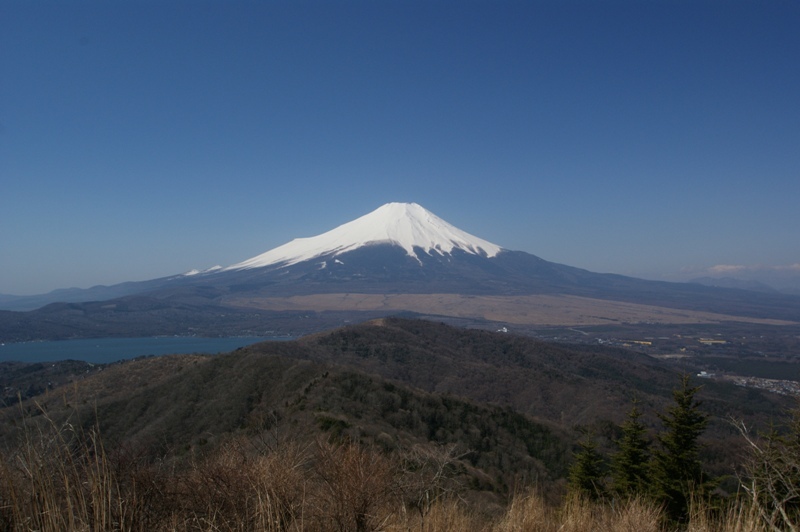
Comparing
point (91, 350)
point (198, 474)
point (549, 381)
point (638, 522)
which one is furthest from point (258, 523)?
point (91, 350)

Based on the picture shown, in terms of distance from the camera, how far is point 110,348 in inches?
3346

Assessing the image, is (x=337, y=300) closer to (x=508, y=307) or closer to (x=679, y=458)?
(x=508, y=307)

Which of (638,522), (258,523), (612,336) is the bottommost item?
(612,336)

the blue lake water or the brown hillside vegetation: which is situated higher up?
the brown hillside vegetation

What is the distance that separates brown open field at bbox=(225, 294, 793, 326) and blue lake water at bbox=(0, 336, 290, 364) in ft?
146

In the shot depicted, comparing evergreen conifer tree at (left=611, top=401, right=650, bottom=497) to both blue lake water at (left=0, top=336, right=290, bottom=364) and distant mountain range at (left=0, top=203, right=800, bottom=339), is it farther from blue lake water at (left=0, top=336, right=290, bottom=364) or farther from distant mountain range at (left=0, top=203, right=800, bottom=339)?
distant mountain range at (left=0, top=203, right=800, bottom=339)

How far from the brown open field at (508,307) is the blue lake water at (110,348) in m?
44.6

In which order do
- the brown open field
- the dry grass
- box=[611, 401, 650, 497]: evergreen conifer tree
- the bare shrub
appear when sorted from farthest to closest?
the brown open field < box=[611, 401, 650, 497]: evergreen conifer tree < the bare shrub < the dry grass

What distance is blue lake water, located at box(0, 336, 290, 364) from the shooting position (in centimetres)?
7388

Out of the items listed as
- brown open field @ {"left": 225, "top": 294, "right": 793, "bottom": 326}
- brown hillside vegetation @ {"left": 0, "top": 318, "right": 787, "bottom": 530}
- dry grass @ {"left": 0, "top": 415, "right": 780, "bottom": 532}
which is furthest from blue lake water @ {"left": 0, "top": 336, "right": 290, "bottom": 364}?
dry grass @ {"left": 0, "top": 415, "right": 780, "bottom": 532}

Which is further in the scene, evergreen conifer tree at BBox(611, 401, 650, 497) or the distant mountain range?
the distant mountain range

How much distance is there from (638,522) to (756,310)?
20550 centimetres

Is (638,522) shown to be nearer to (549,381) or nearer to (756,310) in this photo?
(549,381)

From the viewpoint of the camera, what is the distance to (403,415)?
23.9m
